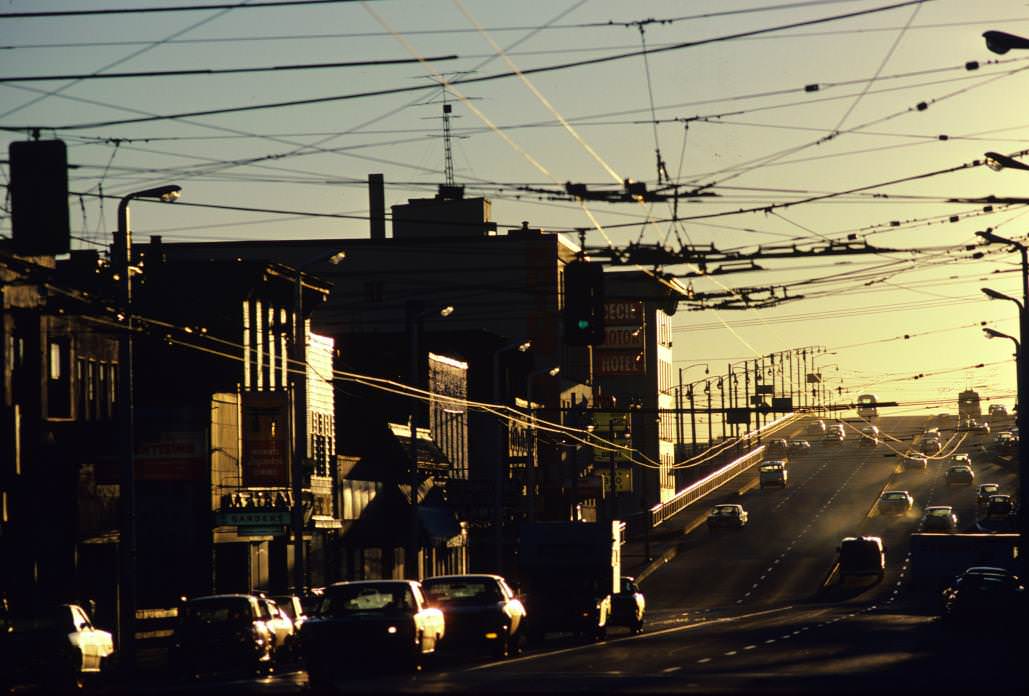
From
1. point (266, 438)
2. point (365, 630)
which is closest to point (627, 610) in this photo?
point (266, 438)

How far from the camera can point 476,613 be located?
36625 mm

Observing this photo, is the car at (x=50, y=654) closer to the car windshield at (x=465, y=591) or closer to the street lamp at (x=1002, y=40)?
the car windshield at (x=465, y=591)

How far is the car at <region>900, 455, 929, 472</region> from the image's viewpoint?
139837 millimetres

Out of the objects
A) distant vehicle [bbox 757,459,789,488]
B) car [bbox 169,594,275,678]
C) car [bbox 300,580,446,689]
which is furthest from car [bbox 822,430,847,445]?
car [bbox 300,580,446,689]

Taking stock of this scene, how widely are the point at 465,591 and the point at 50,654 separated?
8.94m

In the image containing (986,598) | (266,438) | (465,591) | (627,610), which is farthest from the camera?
(266,438)

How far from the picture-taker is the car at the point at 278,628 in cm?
3688

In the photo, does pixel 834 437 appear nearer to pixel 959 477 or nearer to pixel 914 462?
pixel 914 462

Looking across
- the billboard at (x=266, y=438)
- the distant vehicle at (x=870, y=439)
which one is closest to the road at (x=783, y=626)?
the billboard at (x=266, y=438)

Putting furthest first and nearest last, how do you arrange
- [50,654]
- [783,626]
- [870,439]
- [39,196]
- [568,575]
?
[870,439]
[783,626]
[568,575]
[50,654]
[39,196]

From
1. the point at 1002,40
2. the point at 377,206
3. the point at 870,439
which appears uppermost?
the point at 377,206

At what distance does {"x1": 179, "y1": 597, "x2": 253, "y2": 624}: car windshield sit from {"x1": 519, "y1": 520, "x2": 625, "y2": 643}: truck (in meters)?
11.6

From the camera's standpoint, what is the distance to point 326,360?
66500 mm

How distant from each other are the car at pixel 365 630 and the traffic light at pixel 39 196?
12.6 metres
